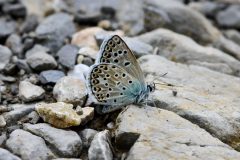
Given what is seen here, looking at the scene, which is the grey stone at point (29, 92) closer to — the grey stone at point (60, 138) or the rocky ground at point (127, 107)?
the rocky ground at point (127, 107)

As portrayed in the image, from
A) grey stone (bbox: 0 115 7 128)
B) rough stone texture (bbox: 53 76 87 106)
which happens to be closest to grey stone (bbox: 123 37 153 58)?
rough stone texture (bbox: 53 76 87 106)

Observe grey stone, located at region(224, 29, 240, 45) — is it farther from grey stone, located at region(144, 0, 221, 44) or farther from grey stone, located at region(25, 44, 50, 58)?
grey stone, located at region(25, 44, 50, 58)

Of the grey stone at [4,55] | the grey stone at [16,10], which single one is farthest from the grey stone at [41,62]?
the grey stone at [16,10]

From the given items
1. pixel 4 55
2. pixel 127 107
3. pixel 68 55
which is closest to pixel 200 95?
pixel 127 107

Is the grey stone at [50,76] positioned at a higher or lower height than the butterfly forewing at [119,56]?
lower

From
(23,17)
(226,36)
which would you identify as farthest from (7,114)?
(226,36)

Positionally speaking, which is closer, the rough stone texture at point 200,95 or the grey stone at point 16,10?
the rough stone texture at point 200,95

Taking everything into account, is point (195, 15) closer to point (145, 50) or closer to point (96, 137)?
point (145, 50)
